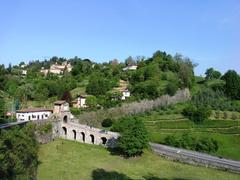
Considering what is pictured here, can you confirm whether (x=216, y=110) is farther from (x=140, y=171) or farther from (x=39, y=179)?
(x=39, y=179)

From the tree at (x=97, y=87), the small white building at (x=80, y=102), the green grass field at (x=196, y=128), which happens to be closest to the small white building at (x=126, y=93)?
the tree at (x=97, y=87)

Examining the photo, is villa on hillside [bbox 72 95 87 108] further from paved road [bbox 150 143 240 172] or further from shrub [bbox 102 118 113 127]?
paved road [bbox 150 143 240 172]

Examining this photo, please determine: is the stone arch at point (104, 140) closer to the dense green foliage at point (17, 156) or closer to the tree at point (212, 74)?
the dense green foliage at point (17, 156)

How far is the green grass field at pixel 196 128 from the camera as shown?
61000 millimetres

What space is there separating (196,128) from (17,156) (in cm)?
4705

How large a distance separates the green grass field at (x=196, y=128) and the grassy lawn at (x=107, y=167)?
40.5 ft

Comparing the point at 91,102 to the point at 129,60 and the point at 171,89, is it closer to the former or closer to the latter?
the point at 171,89

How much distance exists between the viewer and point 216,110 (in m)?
85.9

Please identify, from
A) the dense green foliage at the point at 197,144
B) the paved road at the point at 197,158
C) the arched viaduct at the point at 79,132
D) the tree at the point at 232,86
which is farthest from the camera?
the tree at the point at 232,86

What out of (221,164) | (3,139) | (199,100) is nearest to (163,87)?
(199,100)

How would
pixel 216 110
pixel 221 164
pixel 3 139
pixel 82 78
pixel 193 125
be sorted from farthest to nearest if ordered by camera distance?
1. pixel 82 78
2. pixel 216 110
3. pixel 193 125
4. pixel 221 164
5. pixel 3 139

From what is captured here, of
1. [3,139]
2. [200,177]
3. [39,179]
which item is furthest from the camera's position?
[200,177]

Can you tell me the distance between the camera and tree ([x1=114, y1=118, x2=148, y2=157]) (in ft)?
164

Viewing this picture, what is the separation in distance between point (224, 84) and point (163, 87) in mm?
19104
